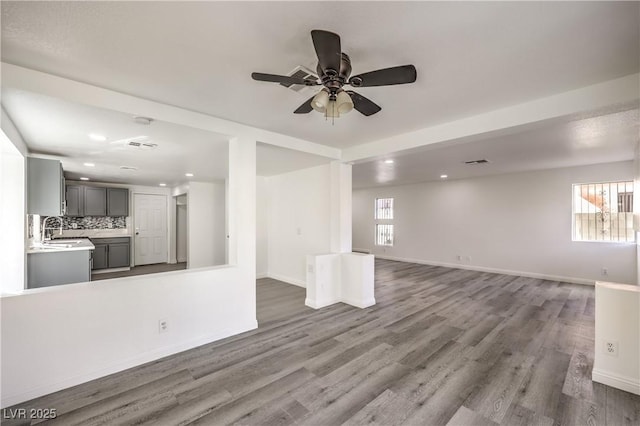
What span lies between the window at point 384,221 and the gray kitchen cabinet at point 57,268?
7.84m

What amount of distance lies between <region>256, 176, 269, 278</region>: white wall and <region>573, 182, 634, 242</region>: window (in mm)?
6805

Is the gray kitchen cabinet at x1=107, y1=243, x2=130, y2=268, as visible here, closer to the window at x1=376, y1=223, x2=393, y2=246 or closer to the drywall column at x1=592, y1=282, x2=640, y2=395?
the window at x1=376, y1=223, x2=393, y2=246

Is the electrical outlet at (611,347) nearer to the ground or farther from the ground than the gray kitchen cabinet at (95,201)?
nearer to the ground

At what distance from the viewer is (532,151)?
4.48 m

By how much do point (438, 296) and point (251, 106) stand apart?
4.35m

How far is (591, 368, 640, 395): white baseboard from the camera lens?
220cm

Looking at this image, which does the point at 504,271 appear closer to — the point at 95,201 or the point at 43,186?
the point at 43,186

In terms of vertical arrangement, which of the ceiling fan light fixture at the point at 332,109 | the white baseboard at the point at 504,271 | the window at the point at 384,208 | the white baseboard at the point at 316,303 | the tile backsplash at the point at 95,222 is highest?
the ceiling fan light fixture at the point at 332,109

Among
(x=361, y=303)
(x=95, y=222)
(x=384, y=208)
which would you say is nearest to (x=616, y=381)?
(x=361, y=303)

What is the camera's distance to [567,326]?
3.52m

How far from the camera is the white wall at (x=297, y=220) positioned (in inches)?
200

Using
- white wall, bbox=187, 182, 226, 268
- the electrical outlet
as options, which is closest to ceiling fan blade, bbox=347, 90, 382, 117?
the electrical outlet

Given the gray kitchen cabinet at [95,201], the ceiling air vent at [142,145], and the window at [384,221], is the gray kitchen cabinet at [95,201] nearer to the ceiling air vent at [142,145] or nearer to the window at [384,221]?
the ceiling air vent at [142,145]

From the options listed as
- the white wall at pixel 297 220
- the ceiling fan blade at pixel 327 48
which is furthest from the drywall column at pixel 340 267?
the ceiling fan blade at pixel 327 48
